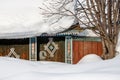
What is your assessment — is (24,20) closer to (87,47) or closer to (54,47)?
(54,47)

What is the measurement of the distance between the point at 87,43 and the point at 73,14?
3.41 ft

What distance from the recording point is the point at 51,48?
1094cm

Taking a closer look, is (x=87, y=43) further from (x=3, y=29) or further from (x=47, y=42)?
(x=3, y=29)

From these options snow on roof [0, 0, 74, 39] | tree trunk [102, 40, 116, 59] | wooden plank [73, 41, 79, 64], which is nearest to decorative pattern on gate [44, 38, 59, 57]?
wooden plank [73, 41, 79, 64]

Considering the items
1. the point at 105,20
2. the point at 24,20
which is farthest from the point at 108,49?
the point at 24,20

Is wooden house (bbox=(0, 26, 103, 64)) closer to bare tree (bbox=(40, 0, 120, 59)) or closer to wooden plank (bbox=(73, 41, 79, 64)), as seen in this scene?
wooden plank (bbox=(73, 41, 79, 64))

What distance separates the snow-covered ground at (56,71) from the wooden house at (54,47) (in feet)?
19.2

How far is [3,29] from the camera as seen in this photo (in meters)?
10.5

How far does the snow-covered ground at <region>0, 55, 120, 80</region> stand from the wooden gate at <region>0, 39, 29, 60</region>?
19.4 ft

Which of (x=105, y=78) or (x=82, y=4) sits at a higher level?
(x=82, y=4)

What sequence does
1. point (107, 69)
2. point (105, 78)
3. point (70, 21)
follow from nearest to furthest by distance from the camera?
1. point (105, 78)
2. point (107, 69)
3. point (70, 21)

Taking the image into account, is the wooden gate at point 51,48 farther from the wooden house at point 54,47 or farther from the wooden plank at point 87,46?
the wooden plank at point 87,46

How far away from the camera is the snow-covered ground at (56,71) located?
13.2ft

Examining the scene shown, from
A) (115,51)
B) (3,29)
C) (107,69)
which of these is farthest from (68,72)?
(3,29)
